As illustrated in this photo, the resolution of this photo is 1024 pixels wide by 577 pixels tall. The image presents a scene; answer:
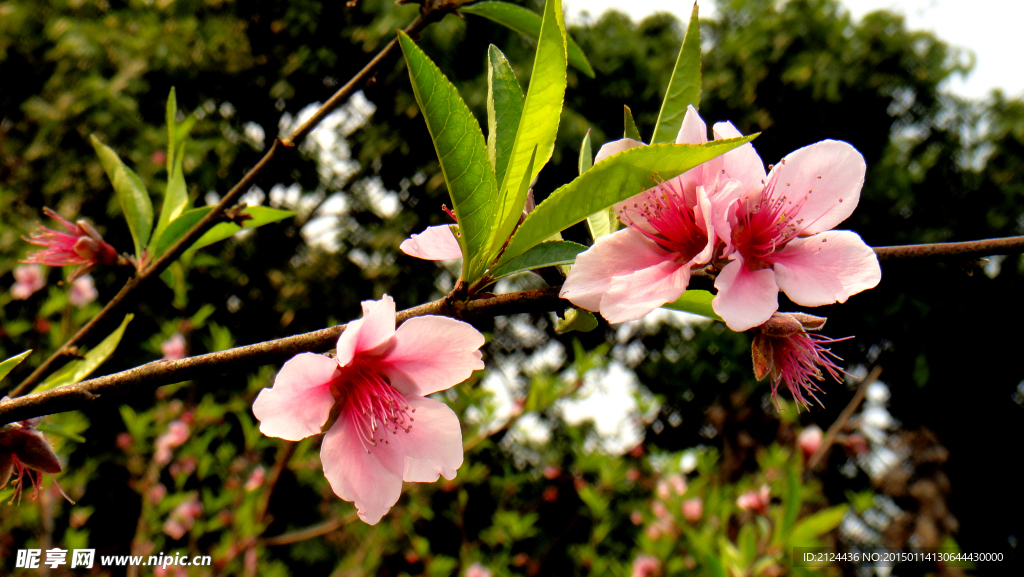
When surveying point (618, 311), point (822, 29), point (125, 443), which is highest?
point (618, 311)

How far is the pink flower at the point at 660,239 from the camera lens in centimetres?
43

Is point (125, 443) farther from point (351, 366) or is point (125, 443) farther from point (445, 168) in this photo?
point (445, 168)

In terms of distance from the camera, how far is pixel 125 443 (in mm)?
2879

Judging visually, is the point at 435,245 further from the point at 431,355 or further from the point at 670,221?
the point at 670,221

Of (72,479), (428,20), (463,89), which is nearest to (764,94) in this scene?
(463,89)

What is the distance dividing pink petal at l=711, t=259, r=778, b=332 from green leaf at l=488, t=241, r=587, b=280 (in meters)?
0.11

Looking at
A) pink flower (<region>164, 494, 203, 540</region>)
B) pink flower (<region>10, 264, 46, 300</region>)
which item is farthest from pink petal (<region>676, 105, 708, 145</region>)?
pink flower (<region>10, 264, 46, 300</region>)

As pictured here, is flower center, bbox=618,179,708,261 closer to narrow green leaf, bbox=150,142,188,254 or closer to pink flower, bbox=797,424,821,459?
narrow green leaf, bbox=150,142,188,254

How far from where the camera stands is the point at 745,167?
1.69 ft

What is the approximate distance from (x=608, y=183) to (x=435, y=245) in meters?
0.22

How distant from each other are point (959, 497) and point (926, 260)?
575 cm

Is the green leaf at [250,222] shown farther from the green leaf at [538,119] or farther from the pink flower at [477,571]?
the pink flower at [477,571]

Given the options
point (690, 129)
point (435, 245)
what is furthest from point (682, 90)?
point (435, 245)

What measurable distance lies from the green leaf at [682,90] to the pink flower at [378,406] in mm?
267
